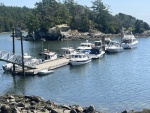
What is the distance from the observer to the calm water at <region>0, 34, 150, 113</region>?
38500 millimetres

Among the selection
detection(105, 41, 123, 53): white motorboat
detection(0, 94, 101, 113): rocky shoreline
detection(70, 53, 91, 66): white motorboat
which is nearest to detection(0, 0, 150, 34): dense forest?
detection(105, 41, 123, 53): white motorboat

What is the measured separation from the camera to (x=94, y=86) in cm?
4606

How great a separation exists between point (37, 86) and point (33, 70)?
7.00 m

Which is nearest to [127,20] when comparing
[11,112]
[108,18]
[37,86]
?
[108,18]

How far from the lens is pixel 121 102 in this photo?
3819 centimetres

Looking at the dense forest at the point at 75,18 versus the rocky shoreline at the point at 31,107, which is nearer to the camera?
the rocky shoreline at the point at 31,107

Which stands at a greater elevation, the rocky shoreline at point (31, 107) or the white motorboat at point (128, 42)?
the white motorboat at point (128, 42)

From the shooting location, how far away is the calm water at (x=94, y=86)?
38500mm

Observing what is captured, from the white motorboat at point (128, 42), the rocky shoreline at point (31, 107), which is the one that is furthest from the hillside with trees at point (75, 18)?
the rocky shoreline at point (31, 107)

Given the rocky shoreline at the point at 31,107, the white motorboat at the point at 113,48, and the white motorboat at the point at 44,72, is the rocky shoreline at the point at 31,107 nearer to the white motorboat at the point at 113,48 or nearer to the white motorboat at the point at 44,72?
the white motorboat at the point at 44,72

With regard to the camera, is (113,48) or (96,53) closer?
(96,53)

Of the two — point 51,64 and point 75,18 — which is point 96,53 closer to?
point 51,64

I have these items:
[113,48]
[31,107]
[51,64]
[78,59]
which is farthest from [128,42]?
[31,107]

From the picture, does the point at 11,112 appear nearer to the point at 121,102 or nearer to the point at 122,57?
the point at 121,102
